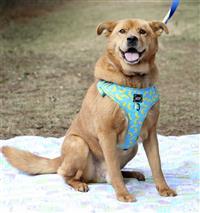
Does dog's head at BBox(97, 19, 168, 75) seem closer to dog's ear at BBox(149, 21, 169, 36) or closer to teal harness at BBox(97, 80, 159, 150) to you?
dog's ear at BBox(149, 21, 169, 36)

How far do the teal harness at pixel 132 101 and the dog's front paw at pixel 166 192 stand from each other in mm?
415

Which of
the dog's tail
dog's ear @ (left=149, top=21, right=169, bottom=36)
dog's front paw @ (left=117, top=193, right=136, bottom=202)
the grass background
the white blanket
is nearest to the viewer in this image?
the white blanket

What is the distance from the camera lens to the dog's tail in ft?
13.8

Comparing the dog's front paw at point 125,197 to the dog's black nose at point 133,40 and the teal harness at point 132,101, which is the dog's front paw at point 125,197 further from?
the dog's black nose at point 133,40

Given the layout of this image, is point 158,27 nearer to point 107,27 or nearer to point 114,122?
point 107,27

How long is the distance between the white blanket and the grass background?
1.49m

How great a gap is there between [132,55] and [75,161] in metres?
0.89

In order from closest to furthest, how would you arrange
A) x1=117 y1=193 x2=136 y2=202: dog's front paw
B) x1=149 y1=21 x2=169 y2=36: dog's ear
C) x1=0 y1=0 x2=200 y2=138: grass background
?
x1=117 y1=193 x2=136 y2=202: dog's front paw, x1=149 y1=21 x2=169 y2=36: dog's ear, x1=0 y1=0 x2=200 y2=138: grass background

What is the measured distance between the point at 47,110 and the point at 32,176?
2800mm

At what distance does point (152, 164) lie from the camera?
3910mm

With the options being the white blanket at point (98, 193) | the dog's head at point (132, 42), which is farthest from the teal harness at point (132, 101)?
the white blanket at point (98, 193)

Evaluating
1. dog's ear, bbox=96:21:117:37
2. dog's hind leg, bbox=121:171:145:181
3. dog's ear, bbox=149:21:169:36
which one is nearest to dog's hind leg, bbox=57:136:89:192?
dog's hind leg, bbox=121:171:145:181

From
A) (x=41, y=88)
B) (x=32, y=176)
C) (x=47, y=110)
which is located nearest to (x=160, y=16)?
(x=41, y=88)

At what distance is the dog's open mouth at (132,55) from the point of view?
12.0ft
